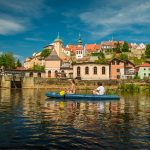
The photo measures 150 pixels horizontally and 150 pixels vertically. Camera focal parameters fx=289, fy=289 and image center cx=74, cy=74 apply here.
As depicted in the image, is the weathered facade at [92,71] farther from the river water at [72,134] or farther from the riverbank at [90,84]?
the river water at [72,134]

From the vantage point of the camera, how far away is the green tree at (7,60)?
139500mm

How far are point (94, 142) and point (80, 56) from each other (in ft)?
520

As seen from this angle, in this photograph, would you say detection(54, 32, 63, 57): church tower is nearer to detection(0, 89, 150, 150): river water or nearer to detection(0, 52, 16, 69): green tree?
detection(0, 52, 16, 69): green tree

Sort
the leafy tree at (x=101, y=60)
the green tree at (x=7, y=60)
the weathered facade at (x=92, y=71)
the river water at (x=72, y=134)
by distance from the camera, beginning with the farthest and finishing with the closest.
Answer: the green tree at (x=7, y=60) → the leafy tree at (x=101, y=60) → the weathered facade at (x=92, y=71) → the river water at (x=72, y=134)

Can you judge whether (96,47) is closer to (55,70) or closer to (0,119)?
(55,70)

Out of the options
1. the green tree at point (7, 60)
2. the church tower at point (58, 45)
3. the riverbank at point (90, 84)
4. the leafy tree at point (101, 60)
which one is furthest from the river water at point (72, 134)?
the church tower at point (58, 45)

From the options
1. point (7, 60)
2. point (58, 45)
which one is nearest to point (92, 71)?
point (7, 60)

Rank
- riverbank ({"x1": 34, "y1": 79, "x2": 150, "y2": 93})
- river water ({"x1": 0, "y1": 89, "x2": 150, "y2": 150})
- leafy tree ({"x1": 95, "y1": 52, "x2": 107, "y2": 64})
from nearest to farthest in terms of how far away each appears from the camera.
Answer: river water ({"x1": 0, "y1": 89, "x2": 150, "y2": 150}) < riverbank ({"x1": 34, "y1": 79, "x2": 150, "y2": 93}) < leafy tree ({"x1": 95, "y1": 52, "x2": 107, "y2": 64})

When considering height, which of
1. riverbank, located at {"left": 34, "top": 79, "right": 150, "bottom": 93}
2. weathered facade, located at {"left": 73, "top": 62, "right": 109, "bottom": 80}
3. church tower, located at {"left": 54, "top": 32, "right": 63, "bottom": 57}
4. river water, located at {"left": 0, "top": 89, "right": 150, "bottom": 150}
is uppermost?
church tower, located at {"left": 54, "top": 32, "right": 63, "bottom": 57}

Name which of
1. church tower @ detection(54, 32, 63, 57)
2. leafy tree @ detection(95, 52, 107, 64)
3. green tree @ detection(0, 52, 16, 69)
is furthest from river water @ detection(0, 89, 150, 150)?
church tower @ detection(54, 32, 63, 57)

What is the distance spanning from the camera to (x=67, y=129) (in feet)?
58.1

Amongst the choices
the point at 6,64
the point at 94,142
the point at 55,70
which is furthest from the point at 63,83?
the point at 94,142

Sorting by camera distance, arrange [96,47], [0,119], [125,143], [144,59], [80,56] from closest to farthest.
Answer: [125,143] < [0,119] < [144,59] < [80,56] < [96,47]

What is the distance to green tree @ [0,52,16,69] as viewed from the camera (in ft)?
458
